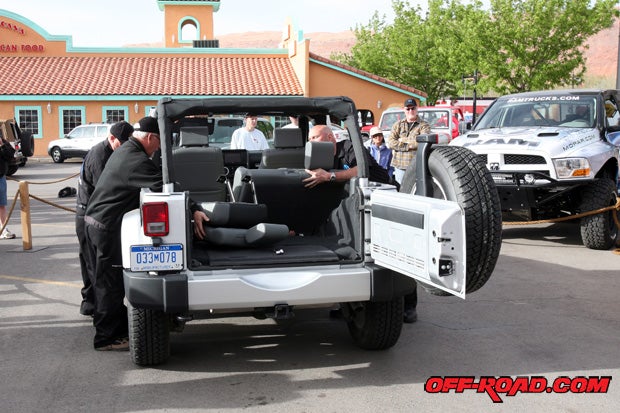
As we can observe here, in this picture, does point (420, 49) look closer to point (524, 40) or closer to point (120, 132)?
point (524, 40)

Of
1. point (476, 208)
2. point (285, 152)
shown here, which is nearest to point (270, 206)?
point (285, 152)

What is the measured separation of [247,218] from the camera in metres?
5.79

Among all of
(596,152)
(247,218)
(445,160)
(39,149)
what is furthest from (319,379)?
(39,149)

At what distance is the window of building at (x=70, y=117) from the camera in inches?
1560

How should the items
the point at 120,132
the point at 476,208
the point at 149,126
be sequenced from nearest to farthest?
1. the point at 476,208
2. the point at 149,126
3. the point at 120,132

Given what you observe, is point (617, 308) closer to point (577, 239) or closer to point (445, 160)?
point (445, 160)

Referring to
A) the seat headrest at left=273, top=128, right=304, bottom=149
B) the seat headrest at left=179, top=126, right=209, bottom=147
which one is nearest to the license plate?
the seat headrest at left=179, top=126, right=209, bottom=147

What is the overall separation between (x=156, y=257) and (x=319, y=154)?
164 cm

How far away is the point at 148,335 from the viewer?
17.5ft

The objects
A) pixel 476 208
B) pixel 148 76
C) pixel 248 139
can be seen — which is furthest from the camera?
pixel 148 76

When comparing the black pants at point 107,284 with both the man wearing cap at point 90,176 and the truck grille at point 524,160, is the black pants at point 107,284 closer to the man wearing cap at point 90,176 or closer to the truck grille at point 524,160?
the man wearing cap at point 90,176

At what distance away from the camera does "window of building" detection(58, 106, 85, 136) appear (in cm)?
3962

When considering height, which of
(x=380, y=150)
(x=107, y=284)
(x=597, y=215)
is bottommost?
(x=597, y=215)

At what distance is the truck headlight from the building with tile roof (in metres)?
28.0
